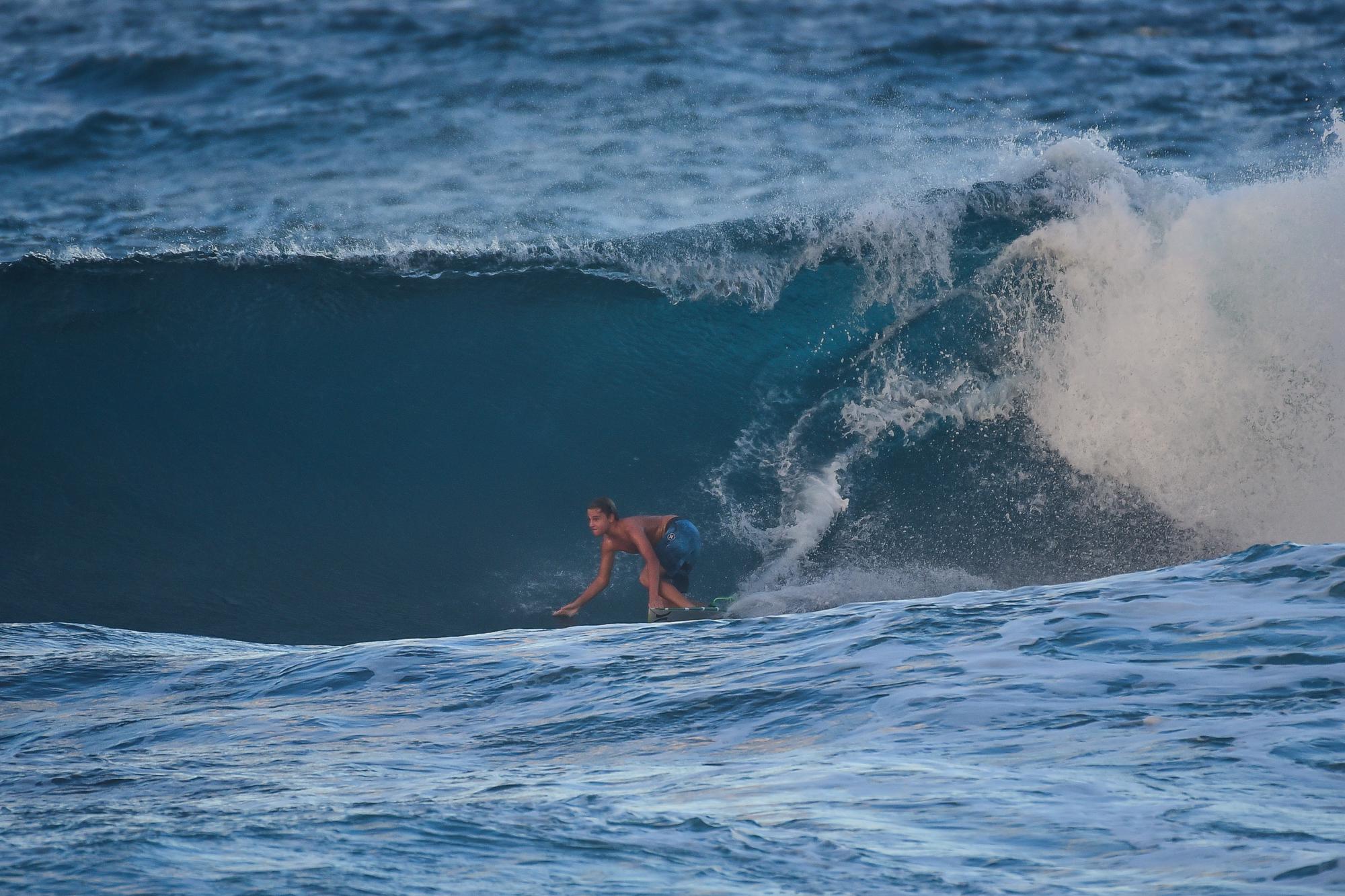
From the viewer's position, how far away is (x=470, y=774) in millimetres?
2758

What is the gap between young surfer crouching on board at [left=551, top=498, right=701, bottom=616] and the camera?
672 cm

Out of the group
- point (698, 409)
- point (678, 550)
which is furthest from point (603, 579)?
point (698, 409)

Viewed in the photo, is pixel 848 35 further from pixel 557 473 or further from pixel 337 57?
pixel 557 473

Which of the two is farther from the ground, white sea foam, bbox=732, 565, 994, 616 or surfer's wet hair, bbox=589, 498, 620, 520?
surfer's wet hair, bbox=589, 498, 620, 520

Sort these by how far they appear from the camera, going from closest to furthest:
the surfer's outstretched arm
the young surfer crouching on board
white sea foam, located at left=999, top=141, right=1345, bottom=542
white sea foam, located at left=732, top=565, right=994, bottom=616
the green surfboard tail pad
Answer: the green surfboard tail pad → the young surfer crouching on board → the surfer's outstretched arm → white sea foam, located at left=732, top=565, right=994, bottom=616 → white sea foam, located at left=999, top=141, right=1345, bottom=542

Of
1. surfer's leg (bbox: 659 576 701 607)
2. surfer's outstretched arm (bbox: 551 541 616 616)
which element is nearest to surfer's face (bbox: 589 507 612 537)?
surfer's outstretched arm (bbox: 551 541 616 616)

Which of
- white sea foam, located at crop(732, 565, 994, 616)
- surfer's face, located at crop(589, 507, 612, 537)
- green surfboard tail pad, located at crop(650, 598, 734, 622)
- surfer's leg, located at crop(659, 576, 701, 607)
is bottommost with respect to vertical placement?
white sea foam, located at crop(732, 565, 994, 616)

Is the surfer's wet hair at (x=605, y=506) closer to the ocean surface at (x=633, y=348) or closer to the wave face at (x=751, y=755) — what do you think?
the ocean surface at (x=633, y=348)

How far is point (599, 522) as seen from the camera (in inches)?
261

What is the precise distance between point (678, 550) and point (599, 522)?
21.5 inches

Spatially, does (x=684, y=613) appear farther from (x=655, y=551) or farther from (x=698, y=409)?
(x=698, y=409)

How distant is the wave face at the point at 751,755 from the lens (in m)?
2.06

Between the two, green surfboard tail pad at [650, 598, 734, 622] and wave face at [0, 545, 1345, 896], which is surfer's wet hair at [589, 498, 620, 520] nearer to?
green surfboard tail pad at [650, 598, 734, 622]

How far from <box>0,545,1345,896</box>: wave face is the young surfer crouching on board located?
2.42 m
